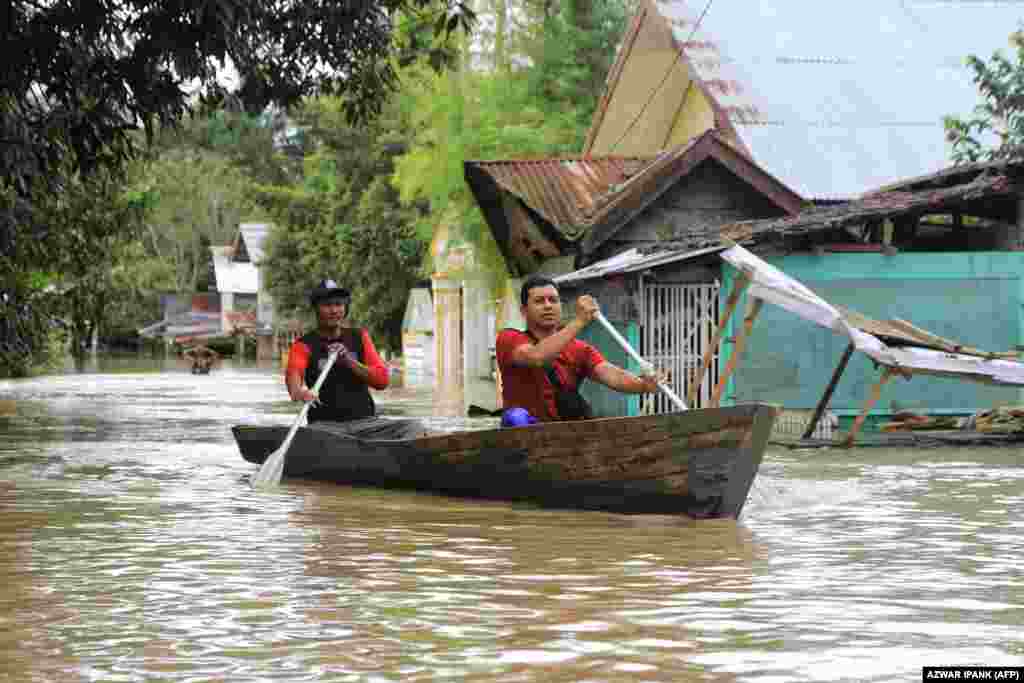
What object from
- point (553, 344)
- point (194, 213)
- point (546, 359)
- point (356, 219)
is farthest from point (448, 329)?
point (194, 213)

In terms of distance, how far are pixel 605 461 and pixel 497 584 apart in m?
2.82

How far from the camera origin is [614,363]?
2033 centimetres

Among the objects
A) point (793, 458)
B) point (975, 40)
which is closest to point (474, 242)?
point (975, 40)

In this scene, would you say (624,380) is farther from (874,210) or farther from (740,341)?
(874,210)

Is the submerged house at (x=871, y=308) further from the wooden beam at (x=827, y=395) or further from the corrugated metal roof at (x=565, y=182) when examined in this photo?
the corrugated metal roof at (x=565, y=182)

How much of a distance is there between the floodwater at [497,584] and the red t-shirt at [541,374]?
0.75 meters

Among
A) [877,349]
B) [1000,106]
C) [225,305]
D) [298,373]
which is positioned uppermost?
[1000,106]

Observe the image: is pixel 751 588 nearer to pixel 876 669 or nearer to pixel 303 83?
pixel 876 669

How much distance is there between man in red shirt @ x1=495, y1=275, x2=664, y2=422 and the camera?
10703mm

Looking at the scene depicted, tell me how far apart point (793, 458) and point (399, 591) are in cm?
872

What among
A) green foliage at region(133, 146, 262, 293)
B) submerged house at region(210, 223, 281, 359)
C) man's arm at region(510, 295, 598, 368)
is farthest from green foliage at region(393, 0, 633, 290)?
green foliage at region(133, 146, 262, 293)

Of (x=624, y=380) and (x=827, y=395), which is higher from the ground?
(x=624, y=380)

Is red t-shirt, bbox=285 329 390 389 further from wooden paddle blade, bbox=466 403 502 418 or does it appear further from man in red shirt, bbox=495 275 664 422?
wooden paddle blade, bbox=466 403 502 418

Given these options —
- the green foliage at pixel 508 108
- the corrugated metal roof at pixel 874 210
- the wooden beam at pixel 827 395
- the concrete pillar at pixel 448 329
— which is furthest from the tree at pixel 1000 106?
the concrete pillar at pixel 448 329
